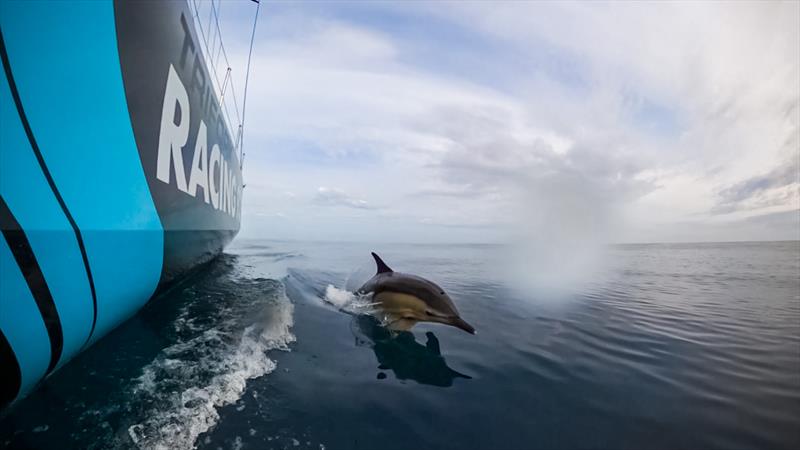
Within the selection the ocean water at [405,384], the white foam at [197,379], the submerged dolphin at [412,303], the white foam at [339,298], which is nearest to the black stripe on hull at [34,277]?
the ocean water at [405,384]

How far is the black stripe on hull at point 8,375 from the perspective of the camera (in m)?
1.93

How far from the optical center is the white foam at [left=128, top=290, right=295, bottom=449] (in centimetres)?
230

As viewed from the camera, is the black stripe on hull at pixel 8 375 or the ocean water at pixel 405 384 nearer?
the black stripe on hull at pixel 8 375

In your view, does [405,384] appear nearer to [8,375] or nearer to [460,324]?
Result: [460,324]

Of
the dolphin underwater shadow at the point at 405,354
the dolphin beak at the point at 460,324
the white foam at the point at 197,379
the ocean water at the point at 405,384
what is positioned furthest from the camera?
the dolphin beak at the point at 460,324

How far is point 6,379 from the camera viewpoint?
201 centimetres

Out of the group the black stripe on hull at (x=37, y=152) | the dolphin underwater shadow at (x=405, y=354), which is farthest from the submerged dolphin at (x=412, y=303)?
the black stripe on hull at (x=37, y=152)

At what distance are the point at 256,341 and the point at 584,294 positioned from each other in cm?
872

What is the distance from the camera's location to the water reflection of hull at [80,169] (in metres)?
1.90

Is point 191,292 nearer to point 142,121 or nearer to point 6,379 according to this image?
point 142,121

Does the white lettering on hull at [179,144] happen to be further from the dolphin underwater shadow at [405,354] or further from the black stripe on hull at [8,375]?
the dolphin underwater shadow at [405,354]

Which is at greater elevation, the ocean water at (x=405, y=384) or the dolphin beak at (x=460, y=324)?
the dolphin beak at (x=460, y=324)

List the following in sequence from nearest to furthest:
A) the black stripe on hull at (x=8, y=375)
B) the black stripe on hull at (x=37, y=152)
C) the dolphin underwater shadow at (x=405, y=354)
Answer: the black stripe on hull at (x=37, y=152), the black stripe on hull at (x=8, y=375), the dolphin underwater shadow at (x=405, y=354)

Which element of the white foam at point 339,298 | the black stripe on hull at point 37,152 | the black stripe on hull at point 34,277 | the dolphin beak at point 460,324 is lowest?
the white foam at point 339,298
